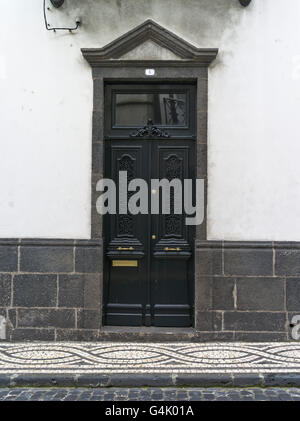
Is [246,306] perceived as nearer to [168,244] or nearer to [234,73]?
[168,244]

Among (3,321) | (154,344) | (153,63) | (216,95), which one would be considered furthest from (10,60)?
(154,344)

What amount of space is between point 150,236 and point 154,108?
1855 mm

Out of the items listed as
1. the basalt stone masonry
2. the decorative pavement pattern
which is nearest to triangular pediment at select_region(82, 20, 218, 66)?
the basalt stone masonry

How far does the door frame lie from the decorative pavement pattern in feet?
2.13

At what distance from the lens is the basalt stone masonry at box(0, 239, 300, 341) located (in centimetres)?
807

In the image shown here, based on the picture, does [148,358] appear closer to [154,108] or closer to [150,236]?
[150,236]

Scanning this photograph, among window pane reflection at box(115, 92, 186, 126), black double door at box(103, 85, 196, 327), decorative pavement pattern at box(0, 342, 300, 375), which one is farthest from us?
window pane reflection at box(115, 92, 186, 126)

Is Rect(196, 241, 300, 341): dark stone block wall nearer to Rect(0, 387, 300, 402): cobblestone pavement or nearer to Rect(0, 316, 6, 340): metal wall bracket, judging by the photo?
Rect(0, 387, 300, 402): cobblestone pavement

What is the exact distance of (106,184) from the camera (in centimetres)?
834

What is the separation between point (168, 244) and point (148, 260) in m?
0.37

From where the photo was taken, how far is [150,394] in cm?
601

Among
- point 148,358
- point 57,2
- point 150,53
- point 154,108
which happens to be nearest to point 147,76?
point 150,53

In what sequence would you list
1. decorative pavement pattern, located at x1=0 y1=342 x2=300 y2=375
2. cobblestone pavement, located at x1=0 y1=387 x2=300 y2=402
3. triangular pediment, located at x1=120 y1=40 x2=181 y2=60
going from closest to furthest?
cobblestone pavement, located at x1=0 y1=387 x2=300 y2=402 < decorative pavement pattern, located at x1=0 y1=342 x2=300 y2=375 < triangular pediment, located at x1=120 y1=40 x2=181 y2=60

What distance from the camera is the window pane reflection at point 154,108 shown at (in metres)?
8.45
